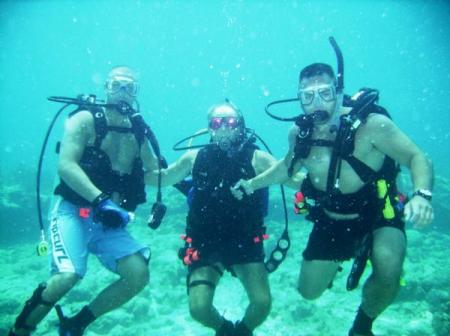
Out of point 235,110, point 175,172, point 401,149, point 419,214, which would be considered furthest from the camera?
point 175,172

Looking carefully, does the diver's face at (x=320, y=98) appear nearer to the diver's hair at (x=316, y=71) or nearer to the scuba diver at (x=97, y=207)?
the diver's hair at (x=316, y=71)

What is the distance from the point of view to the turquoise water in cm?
4017

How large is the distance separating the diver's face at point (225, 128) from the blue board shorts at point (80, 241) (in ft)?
7.39

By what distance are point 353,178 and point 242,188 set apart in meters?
1.69

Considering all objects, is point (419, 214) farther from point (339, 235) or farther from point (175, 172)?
point (175, 172)

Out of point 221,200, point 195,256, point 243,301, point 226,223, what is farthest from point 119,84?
point 243,301

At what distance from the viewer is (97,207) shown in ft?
14.6

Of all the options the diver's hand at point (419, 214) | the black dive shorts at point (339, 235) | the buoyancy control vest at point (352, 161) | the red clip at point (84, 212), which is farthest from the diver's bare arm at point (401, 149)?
the red clip at point (84, 212)

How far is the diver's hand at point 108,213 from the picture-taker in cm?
438

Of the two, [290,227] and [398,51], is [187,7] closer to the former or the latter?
[290,227]

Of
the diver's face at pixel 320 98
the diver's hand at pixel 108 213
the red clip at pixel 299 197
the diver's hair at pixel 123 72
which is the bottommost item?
the diver's hand at pixel 108 213

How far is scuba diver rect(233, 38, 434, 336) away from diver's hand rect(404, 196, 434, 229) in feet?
1.01

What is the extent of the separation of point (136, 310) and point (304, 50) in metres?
175

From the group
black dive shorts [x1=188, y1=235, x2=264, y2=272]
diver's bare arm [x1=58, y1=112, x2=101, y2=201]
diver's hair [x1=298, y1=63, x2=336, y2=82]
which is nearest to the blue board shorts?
diver's bare arm [x1=58, y1=112, x2=101, y2=201]
